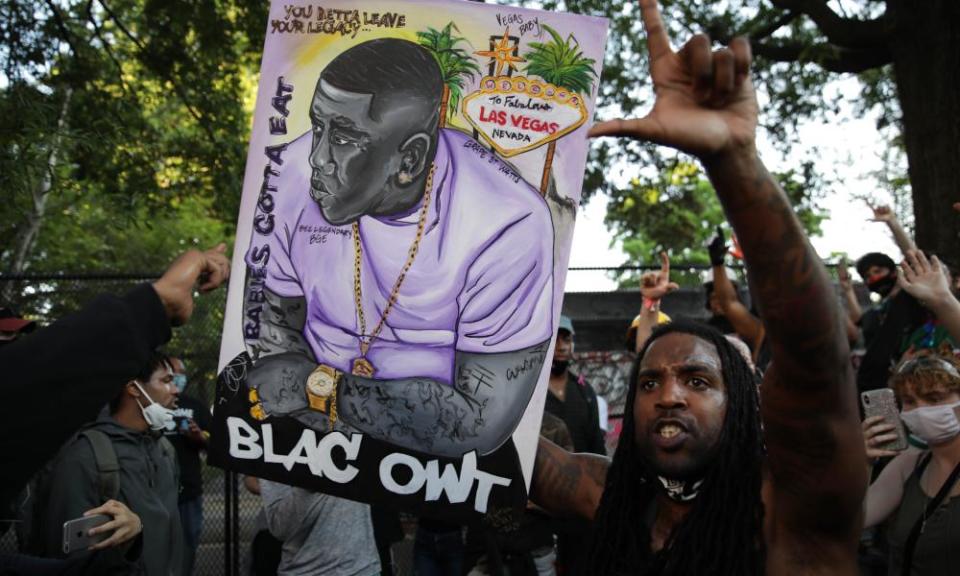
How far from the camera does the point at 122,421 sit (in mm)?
4863

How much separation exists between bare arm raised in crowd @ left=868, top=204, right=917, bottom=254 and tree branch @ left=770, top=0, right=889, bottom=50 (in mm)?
3340

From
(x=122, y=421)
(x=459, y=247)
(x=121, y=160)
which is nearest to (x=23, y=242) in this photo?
(x=121, y=160)

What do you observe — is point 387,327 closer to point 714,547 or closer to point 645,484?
point 645,484

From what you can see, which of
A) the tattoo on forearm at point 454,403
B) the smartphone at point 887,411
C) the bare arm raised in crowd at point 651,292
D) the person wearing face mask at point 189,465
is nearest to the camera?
the tattoo on forearm at point 454,403

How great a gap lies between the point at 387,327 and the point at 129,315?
1.13 meters

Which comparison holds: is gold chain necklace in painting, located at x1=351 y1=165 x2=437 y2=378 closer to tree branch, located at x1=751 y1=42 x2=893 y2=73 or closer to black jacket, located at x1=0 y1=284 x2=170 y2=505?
black jacket, located at x1=0 y1=284 x2=170 y2=505

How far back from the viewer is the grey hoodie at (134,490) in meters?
4.21

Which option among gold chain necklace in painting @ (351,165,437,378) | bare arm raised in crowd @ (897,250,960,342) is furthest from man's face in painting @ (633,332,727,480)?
bare arm raised in crowd @ (897,250,960,342)

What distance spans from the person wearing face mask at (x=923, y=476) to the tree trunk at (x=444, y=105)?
207cm

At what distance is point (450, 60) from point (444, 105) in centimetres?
15

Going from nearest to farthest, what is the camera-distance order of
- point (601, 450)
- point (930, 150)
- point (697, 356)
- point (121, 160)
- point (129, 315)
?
point (129, 315)
point (697, 356)
point (601, 450)
point (930, 150)
point (121, 160)

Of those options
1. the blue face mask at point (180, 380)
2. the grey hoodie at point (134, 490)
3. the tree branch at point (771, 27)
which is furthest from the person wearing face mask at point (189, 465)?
the tree branch at point (771, 27)

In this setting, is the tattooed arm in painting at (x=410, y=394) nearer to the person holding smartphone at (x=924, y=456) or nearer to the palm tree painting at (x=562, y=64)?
the palm tree painting at (x=562, y=64)
